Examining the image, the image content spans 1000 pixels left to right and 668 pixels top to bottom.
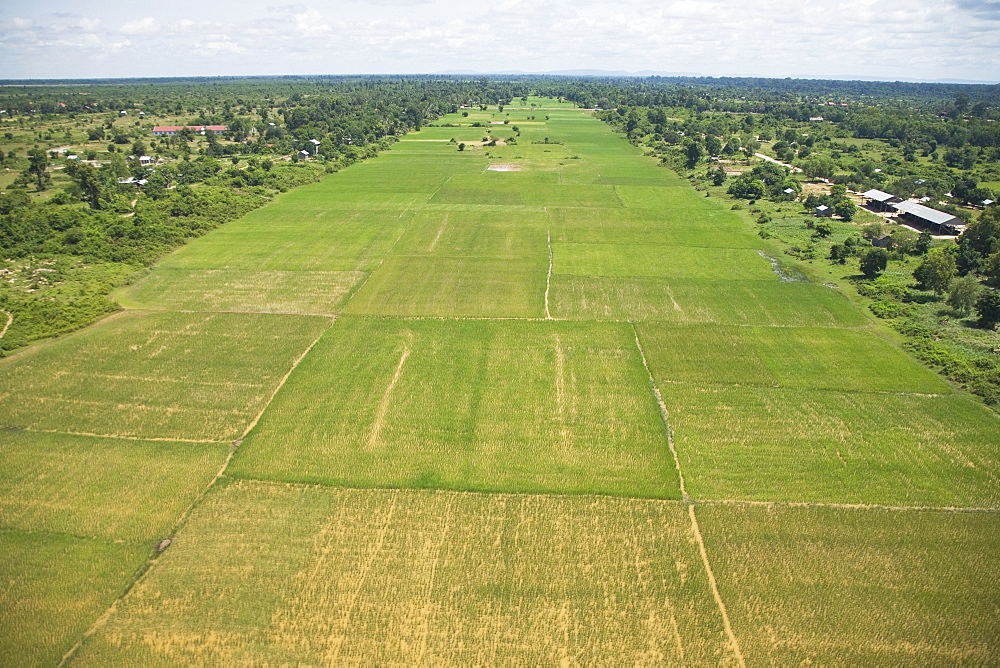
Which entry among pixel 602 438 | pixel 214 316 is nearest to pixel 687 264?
pixel 602 438

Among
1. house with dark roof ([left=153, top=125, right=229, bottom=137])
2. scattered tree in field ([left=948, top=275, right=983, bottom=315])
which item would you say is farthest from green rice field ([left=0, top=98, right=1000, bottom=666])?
house with dark roof ([left=153, top=125, right=229, bottom=137])

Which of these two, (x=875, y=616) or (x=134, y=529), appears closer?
(x=875, y=616)

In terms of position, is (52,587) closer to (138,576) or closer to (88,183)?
(138,576)

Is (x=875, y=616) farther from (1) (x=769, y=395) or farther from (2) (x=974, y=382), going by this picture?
(2) (x=974, y=382)

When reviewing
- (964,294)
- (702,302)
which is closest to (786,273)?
(702,302)

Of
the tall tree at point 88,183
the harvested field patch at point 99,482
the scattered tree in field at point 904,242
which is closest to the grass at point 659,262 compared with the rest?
the scattered tree in field at point 904,242
